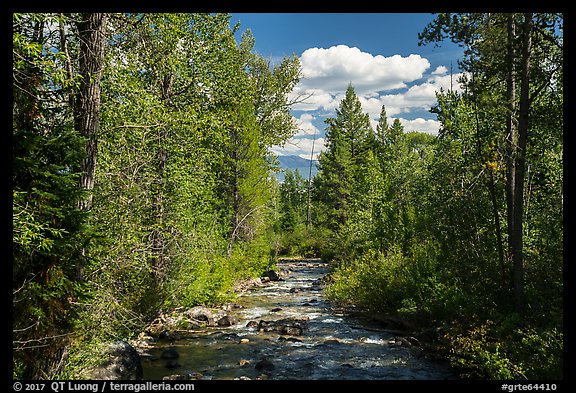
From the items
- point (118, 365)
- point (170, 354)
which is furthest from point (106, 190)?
point (170, 354)

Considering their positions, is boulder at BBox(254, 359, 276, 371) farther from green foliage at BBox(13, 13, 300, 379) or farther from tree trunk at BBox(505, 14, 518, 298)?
tree trunk at BBox(505, 14, 518, 298)

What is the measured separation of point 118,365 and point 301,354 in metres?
5.46

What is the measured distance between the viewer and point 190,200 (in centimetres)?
1463

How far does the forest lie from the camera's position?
6.08 meters

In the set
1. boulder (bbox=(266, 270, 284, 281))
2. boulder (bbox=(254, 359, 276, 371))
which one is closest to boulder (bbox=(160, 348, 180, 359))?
boulder (bbox=(254, 359, 276, 371))

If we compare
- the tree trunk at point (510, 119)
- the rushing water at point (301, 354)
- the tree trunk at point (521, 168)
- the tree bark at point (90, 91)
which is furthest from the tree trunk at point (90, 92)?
the tree trunk at point (510, 119)

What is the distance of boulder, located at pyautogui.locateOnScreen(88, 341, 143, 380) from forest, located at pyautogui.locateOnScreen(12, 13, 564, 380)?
538mm

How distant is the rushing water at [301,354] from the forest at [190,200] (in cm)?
109

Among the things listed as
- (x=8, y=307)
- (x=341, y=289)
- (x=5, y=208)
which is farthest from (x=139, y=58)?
(x=341, y=289)

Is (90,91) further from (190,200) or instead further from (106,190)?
(190,200)

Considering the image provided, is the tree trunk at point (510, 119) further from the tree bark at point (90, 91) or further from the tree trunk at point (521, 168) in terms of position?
the tree bark at point (90, 91)

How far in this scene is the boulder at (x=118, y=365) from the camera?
27.3 ft

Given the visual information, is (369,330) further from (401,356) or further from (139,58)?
(139,58)
